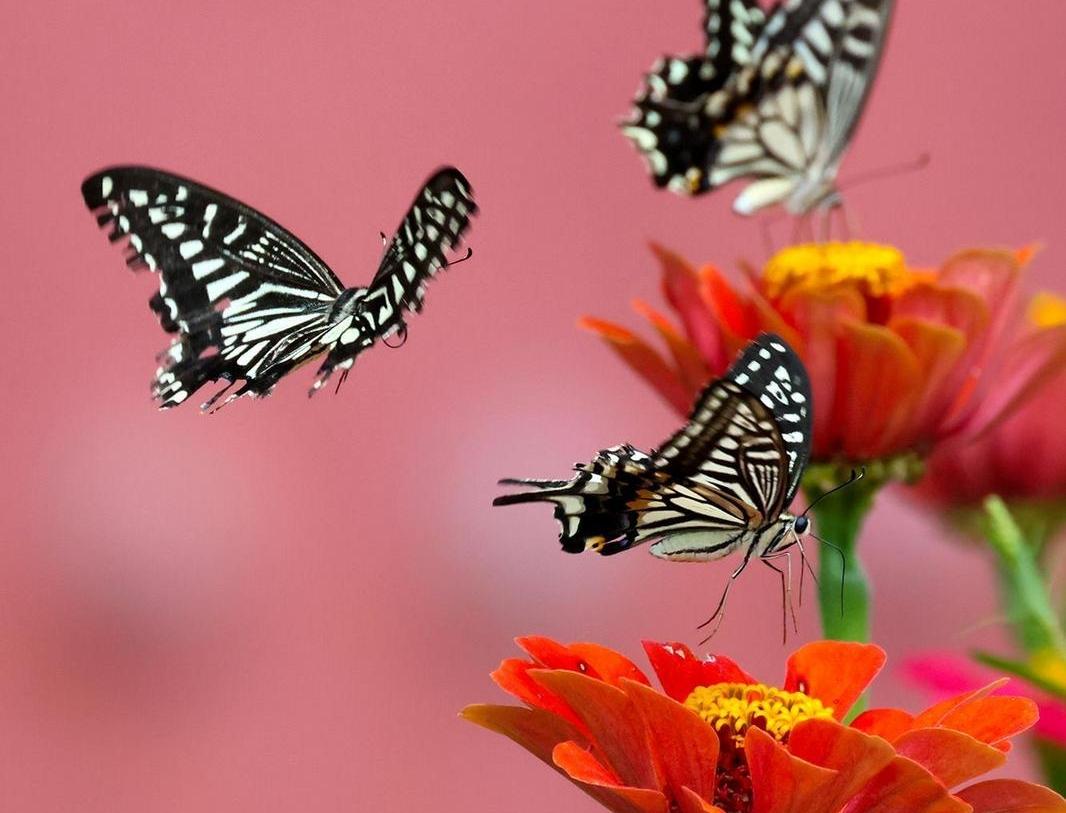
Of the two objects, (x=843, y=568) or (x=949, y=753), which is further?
(x=843, y=568)

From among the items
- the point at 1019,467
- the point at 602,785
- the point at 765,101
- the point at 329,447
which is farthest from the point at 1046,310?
the point at 329,447

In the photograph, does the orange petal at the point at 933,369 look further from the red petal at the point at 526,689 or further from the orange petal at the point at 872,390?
the red petal at the point at 526,689

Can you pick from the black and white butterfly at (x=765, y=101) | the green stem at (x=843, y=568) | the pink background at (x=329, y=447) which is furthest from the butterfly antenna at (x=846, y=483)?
the pink background at (x=329, y=447)

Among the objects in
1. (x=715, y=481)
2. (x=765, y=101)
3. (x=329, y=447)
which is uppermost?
(x=765, y=101)

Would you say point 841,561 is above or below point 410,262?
below

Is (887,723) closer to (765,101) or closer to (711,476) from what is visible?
(711,476)

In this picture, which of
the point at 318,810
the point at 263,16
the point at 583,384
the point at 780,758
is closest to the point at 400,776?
the point at 318,810

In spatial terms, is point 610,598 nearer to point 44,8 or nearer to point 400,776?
point 400,776

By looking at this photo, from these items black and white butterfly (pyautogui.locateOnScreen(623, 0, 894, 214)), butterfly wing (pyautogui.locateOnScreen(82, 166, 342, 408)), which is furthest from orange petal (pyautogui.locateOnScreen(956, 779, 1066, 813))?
black and white butterfly (pyautogui.locateOnScreen(623, 0, 894, 214))

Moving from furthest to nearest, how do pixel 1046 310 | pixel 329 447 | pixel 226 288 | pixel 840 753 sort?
1. pixel 329 447
2. pixel 1046 310
3. pixel 226 288
4. pixel 840 753
